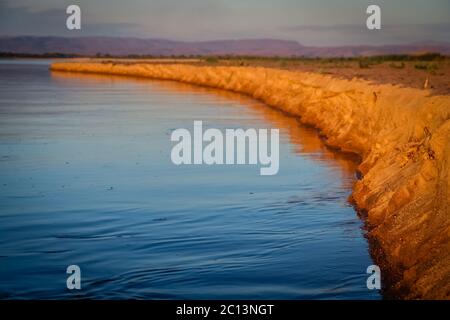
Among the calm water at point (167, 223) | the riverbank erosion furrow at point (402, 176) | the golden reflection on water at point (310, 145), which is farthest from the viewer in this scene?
the golden reflection on water at point (310, 145)

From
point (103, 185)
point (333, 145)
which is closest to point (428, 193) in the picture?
point (103, 185)

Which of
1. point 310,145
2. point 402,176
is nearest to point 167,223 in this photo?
point 402,176

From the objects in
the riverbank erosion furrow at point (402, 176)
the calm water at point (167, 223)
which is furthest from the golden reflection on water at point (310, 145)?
the riverbank erosion furrow at point (402, 176)

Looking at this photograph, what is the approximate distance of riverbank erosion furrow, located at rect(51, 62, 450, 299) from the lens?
10.4 meters

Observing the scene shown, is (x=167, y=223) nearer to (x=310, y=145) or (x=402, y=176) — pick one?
(x=402, y=176)

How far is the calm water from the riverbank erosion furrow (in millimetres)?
435

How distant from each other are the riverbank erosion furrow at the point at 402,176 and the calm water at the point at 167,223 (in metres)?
0.44

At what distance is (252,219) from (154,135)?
1354 centimetres

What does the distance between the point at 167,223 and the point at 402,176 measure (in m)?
3.92

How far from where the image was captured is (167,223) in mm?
14500

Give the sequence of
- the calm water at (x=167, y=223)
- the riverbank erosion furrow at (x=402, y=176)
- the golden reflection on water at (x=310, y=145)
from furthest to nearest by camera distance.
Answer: the golden reflection on water at (x=310, y=145), the calm water at (x=167, y=223), the riverbank erosion furrow at (x=402, y=176)

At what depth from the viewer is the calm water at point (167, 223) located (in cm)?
1098

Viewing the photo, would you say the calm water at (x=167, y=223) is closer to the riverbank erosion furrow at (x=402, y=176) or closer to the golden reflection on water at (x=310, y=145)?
the golden reflection on water at (x=310, y=145)

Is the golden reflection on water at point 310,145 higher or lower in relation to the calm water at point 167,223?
higher
